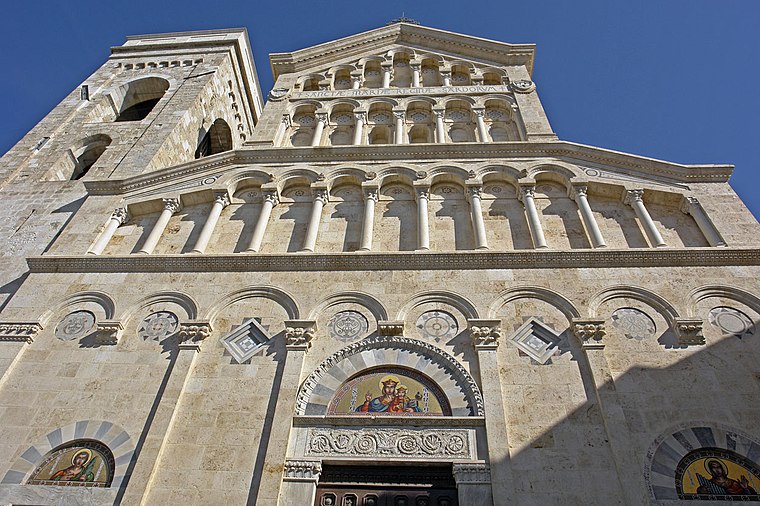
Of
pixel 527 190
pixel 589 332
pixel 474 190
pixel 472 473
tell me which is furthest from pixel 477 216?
pixel 472 473

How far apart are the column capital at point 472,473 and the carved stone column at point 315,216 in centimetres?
489

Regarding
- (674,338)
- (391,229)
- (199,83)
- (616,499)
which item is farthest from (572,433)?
(199,83)

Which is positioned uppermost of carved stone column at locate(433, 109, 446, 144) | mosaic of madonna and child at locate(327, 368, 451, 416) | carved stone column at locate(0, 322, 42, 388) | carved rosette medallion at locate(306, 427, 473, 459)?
carved stone column at locate(433, 109, 446, 144)

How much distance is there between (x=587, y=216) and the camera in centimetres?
1065

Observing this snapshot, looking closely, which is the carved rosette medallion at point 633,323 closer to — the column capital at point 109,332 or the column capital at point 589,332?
the column capital at point 589,332

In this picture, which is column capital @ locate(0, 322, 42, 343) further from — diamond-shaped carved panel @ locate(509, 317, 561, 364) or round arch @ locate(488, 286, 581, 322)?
diamond-shaped carved panel @ locate(509, 317, 561, 364)

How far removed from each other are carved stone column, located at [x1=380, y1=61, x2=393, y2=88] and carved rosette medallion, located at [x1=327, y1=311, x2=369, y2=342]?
934cm

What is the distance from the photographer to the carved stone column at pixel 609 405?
674 cm

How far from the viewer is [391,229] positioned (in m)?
11.0

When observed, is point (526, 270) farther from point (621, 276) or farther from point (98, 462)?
point (98, 462)

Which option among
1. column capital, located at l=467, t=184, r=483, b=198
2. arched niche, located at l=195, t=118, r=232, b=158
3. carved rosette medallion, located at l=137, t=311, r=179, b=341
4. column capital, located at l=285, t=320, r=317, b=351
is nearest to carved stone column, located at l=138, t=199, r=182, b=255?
carved rosette medallion, located at l=137, t=311, r=179, b=341

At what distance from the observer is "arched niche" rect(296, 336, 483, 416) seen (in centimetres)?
789

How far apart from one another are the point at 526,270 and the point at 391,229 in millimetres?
2826

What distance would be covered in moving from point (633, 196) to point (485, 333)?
193 inches
